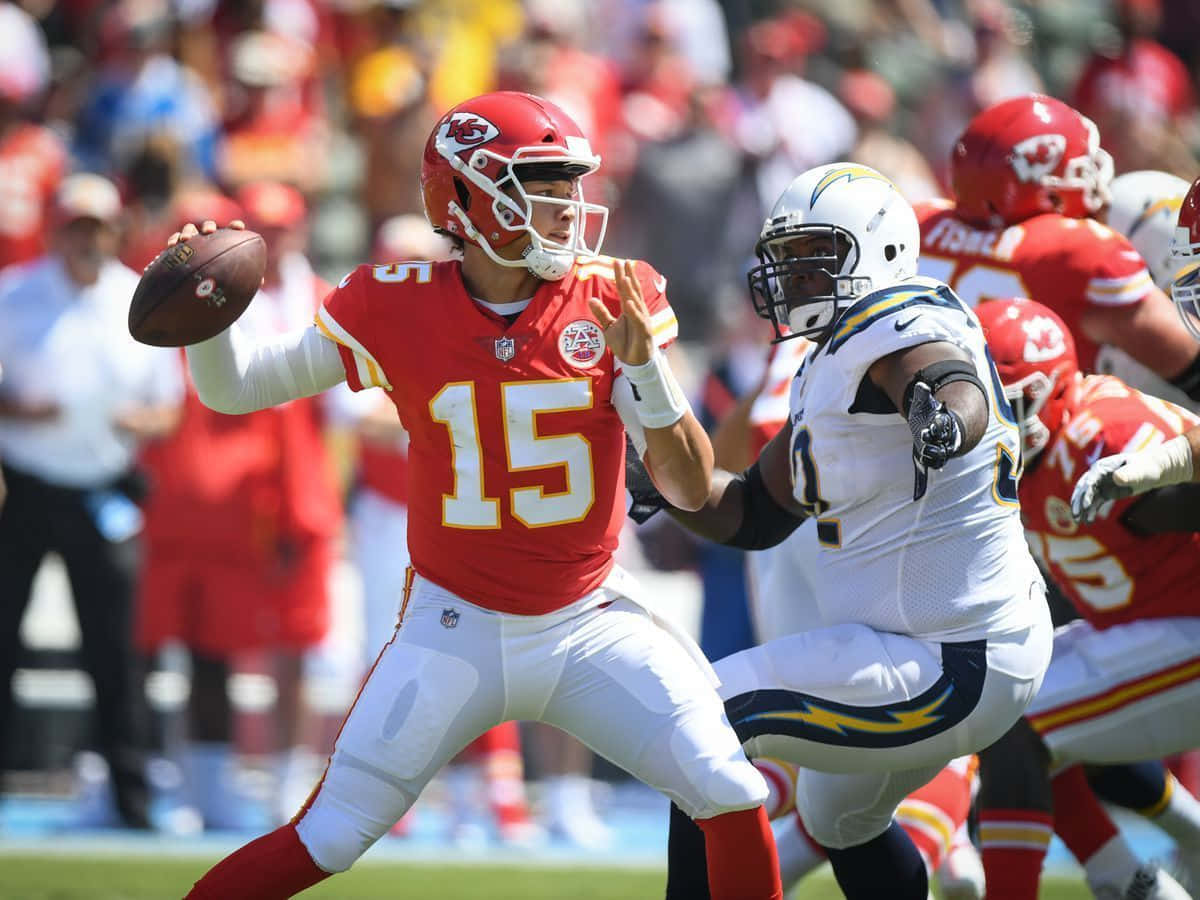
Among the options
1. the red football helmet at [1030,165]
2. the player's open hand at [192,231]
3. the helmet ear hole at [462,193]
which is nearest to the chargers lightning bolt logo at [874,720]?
the helmet ear hole at [462,193]

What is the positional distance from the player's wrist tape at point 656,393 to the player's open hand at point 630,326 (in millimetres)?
19

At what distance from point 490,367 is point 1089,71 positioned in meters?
6.23

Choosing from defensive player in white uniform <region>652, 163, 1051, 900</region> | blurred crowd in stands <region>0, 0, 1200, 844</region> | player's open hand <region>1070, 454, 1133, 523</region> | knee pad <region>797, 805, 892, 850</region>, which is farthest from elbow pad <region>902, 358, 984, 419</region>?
blurred crowd in stands <region>0, 0, 1200, 844</region>

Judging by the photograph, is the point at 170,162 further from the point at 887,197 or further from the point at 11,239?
the point at 887,197

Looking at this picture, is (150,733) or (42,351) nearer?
(42,351)

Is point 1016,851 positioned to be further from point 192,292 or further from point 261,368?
point 192,292

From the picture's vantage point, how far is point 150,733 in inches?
290

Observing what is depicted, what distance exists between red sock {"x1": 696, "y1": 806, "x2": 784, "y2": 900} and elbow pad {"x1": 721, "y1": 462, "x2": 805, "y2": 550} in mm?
663

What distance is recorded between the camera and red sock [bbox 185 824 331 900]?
3.72 m

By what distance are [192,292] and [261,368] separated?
24cm

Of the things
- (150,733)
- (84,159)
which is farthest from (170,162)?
(150,733)

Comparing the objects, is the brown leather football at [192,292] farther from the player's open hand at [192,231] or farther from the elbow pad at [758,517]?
the elbow pad at [758,517]

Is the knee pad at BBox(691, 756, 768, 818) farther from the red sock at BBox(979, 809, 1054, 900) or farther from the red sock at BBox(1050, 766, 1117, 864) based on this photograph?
the red sock at BBox(1050, 766, 1117, 864)

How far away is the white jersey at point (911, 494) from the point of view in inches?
151
